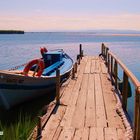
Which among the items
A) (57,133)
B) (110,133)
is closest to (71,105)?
(57,133)

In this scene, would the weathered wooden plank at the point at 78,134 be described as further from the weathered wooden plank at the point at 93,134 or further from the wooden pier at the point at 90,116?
the weathered wooden plank at the point at 93,134

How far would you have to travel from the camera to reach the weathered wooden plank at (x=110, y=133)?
602cm

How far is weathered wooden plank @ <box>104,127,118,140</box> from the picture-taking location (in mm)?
6020

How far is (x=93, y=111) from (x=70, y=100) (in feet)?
4.30

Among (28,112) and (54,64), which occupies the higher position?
(54,64)

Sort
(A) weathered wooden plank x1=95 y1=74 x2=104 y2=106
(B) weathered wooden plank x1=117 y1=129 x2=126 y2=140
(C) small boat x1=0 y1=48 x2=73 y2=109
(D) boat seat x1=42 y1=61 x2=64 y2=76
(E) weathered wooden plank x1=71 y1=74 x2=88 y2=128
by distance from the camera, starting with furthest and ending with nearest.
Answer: (D) boat seat x1=42 y1=61 x2=64 y2=76 → (C) small boat x1=0 y1=48 x2=73 y2=109 → (A) weathered wooden plank x1=95 y1=74 x2=104 y2=106 → (E) weathered wooden plank x1=71 y1=74 x2=88 y2=128 → (B) weathered wooden plank x1=117 y1=129 x2=126 y2=140

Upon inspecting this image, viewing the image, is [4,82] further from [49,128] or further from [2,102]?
[49,128]

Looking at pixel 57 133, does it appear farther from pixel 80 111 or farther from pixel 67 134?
pixel 80 111

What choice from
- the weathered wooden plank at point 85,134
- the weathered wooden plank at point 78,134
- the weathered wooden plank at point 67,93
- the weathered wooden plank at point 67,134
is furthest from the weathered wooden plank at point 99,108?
the weathered wooden plank at point 67,93

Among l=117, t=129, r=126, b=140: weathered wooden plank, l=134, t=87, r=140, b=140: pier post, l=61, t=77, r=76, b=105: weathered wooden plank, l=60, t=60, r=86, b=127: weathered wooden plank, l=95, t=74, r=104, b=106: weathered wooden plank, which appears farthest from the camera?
l=61, t=77, r=76, b=105: weathered wooden plank

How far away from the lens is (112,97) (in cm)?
943

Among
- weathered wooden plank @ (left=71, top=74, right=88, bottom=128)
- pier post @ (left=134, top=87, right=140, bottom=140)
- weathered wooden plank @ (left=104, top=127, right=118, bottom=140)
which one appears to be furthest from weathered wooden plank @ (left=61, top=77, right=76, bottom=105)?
pier post @ (left=134, top=87, right=140, bottom=140)

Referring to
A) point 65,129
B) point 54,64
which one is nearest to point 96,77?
point 54,64

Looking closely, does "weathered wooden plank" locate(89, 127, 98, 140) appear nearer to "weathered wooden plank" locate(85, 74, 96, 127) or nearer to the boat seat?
"weathered wooden plank" locate(85, 74, 96, 127)
